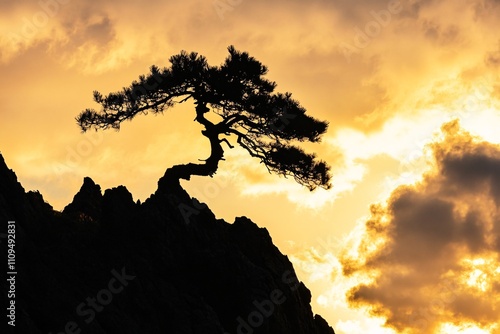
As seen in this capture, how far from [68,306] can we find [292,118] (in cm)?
1548

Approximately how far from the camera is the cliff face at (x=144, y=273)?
2819 cm

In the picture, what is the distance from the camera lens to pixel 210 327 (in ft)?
95.6

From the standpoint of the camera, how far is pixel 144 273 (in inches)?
1191

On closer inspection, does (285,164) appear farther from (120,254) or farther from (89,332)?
(89,332)

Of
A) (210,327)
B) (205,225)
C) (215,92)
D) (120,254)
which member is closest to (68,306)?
(120,254)

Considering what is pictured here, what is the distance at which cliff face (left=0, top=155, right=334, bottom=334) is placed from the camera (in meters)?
28.2
